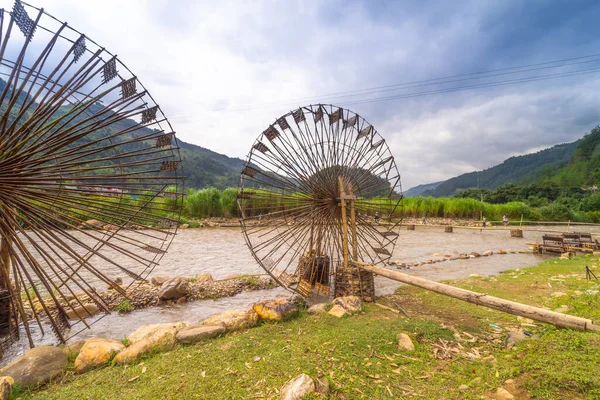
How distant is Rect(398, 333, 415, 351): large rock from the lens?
14.6 feet

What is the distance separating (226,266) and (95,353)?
8.01m

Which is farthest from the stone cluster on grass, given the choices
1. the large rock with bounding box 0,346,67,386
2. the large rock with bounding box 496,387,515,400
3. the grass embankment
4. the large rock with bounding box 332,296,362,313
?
the large rock with bounding box 496,387,515,400

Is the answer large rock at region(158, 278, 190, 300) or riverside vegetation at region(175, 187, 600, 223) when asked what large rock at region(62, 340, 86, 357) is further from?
riverside vegetation at region(175, 187, 600, 223)

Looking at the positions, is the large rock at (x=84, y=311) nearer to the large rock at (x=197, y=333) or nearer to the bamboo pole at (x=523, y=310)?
the large rock at (x=197, y=333)

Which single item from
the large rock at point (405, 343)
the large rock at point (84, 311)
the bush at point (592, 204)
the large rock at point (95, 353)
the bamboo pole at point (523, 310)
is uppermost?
the bush at point (592, 204)

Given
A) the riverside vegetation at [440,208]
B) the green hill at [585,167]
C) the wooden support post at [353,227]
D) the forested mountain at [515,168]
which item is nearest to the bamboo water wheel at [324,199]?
the wooden support post at [353,227]

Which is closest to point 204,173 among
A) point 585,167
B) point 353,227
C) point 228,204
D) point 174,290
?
point 228,204

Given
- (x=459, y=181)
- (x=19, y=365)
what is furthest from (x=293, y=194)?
(x=459, y=181)

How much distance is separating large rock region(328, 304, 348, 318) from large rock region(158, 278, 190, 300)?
431 centimetres

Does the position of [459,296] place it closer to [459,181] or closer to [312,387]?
[312,387]

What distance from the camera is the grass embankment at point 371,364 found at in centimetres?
346

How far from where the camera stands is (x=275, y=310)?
19.4 ft

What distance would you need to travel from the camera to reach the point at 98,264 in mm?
12102

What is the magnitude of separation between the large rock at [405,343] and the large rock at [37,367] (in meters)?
4.91
